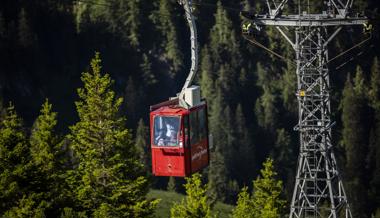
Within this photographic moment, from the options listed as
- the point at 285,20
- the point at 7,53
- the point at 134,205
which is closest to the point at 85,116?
the point at 134,205

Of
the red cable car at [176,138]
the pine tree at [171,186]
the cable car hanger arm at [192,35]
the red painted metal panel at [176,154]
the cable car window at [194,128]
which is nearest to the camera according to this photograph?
the cable car hanger arm at [192,35]

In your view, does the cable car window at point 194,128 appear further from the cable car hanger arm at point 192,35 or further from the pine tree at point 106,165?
the pine tree at point 106,165

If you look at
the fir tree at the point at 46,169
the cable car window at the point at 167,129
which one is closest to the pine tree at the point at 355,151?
the fir tree at the point at 46,169

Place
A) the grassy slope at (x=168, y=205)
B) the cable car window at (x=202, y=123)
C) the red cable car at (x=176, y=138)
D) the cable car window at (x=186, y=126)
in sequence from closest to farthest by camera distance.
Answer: the cable car window at (x=186, y=126), the red cable car at (x=176, y=138), the cable car window at (x=202, y=123), the grassy slope at (x=168, y=205)

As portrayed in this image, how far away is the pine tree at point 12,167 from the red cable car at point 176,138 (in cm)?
655

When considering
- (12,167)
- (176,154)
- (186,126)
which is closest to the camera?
(186,126)

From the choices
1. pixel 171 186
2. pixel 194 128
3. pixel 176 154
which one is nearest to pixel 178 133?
pixel 176 154

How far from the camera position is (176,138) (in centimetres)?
4428

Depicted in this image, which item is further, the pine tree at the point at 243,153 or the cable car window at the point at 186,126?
the pine tree at the point at 243,153

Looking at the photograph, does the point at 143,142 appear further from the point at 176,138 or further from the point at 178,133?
the point at 178,133

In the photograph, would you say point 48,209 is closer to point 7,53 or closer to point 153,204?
point 153,204

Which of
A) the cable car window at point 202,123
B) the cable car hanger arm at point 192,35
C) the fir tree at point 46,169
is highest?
the cable car hanger arm at point 192,35

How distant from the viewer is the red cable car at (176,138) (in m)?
44.1

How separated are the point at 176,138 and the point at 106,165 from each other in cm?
856
